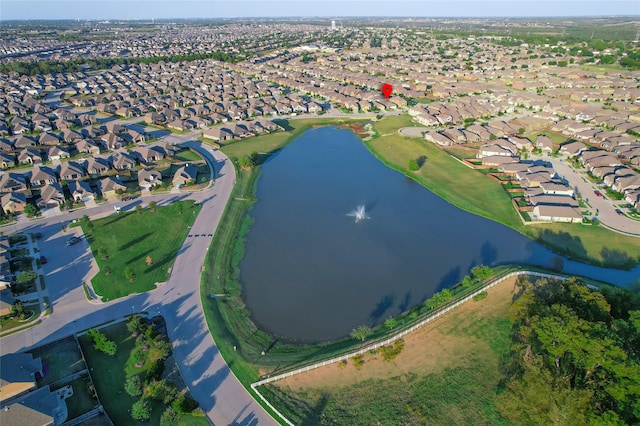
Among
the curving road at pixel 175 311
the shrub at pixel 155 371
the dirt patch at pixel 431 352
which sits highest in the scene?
the dirt patch at pixel 431 352

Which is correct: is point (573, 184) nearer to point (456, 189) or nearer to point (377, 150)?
point (456, 189)

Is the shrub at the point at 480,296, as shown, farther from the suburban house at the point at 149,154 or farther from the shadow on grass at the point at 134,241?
the suburban house at the point at 149,154

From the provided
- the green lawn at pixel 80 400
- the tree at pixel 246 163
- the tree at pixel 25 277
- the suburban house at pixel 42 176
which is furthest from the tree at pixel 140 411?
the suburban house at pixel 42 176

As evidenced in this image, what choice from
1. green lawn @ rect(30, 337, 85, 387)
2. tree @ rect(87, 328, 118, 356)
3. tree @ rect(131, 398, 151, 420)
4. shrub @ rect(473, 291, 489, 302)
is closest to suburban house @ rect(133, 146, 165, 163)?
green lawn @ rect(30, 337, 85, 387)

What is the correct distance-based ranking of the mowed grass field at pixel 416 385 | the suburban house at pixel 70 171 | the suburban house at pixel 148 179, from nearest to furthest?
the mowed grass field at pixel 416 385, the suburban house at pixel 148 179, the suburban house at pixel 70 171

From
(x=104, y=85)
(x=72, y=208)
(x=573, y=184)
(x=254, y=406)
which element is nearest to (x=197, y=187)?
(x=72, y=208)

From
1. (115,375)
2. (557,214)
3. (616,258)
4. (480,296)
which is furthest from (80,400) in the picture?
(557,214)
